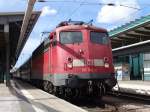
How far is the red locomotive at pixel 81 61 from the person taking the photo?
18.1 metres

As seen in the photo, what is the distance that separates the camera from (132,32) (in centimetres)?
4553

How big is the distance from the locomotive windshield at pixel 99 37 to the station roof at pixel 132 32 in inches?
751

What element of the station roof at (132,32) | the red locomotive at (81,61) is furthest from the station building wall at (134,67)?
the red locomotive at (81,61)

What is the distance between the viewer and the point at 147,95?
76.2ft

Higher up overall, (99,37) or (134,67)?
(99,37)

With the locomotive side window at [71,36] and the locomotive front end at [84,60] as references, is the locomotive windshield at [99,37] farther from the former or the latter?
the locomotive side window at [71,36]

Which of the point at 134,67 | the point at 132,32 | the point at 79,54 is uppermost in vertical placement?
the point at 132,32

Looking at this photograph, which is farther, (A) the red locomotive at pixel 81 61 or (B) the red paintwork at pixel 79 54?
(B) the red paintwork at pixel 79 54

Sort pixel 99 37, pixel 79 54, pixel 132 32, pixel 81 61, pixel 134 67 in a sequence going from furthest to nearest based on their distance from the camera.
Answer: pixel 134 67 < pixel 132 32 < pixel 99 37 < pixel 79 54 < pixel 81 61

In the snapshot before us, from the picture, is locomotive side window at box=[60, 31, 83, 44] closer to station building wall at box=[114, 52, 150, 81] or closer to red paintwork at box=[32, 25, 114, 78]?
red paintwork at box=[32, 25, 114, 78]

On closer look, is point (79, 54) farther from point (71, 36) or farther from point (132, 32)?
point (132, 32)

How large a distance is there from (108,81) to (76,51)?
1.91 meters

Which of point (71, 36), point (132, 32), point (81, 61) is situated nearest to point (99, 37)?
point (71, 36)

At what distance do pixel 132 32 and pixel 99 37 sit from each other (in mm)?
26747
